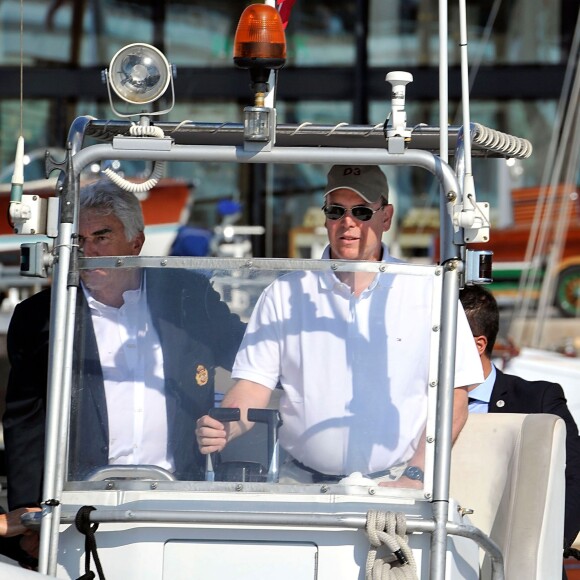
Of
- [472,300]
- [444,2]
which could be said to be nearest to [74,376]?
[444,2]

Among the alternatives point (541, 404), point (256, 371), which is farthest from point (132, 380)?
point (541, 404)

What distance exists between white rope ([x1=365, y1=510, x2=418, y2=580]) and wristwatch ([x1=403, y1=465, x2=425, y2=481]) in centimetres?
14

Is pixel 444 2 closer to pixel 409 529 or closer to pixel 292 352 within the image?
pixel 292 352

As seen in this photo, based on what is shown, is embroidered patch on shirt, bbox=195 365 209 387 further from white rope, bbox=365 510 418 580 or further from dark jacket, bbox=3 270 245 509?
white rope, bbox=365 510 418 580

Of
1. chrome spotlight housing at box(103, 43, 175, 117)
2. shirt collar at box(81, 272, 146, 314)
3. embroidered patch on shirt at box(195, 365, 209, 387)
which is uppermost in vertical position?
chrome spotlight housing at box(103, 43, 175, 117)

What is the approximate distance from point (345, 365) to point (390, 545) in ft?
1.53

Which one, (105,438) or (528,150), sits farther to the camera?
(528,150)

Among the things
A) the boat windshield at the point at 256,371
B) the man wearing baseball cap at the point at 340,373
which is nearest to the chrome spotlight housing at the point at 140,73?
the boat windshield at the point at 256,371

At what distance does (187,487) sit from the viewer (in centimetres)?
294

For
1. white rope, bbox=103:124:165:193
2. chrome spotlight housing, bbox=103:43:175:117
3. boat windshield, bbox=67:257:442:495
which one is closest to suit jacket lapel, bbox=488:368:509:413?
boat windshield, bbox=67:257:442:495

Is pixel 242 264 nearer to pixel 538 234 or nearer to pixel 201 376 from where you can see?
pixel 201 376

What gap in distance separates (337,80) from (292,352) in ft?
44.8

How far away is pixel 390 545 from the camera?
2771 mm

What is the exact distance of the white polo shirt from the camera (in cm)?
295
